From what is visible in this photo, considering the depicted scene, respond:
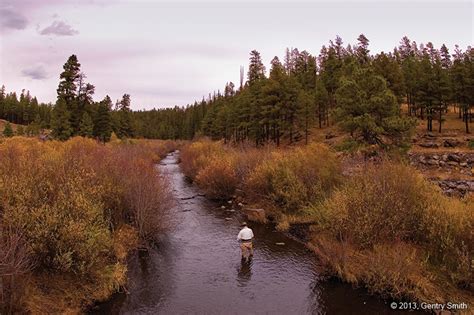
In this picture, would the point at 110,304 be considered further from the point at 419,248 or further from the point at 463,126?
the point at 463,126

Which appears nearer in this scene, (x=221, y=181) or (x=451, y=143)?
(x=221, y=181)

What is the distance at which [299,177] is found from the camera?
31.0 metres

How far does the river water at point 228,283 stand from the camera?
53.8 feet

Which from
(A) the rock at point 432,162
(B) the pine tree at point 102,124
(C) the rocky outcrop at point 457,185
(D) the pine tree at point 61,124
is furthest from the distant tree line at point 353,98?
(D) the pine tree at point 61,124

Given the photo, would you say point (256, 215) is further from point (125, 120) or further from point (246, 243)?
point (125, 120)

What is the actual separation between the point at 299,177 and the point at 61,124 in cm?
4610

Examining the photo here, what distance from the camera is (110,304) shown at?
16.4 meters

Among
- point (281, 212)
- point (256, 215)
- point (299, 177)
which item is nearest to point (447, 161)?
point (299, 177)

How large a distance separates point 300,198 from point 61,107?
158 feet

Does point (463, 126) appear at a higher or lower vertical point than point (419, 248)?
higher

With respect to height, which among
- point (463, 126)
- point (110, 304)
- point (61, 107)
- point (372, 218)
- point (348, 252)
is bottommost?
point (110, 304)

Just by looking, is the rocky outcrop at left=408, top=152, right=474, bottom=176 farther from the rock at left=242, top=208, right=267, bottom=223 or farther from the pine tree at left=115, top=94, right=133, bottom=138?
the pine tree at left=115, top=94, right=133, bottom=138

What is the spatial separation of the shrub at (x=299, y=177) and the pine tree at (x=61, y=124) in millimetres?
41451

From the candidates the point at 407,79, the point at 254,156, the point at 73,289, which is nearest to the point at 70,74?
the point at 254,156
